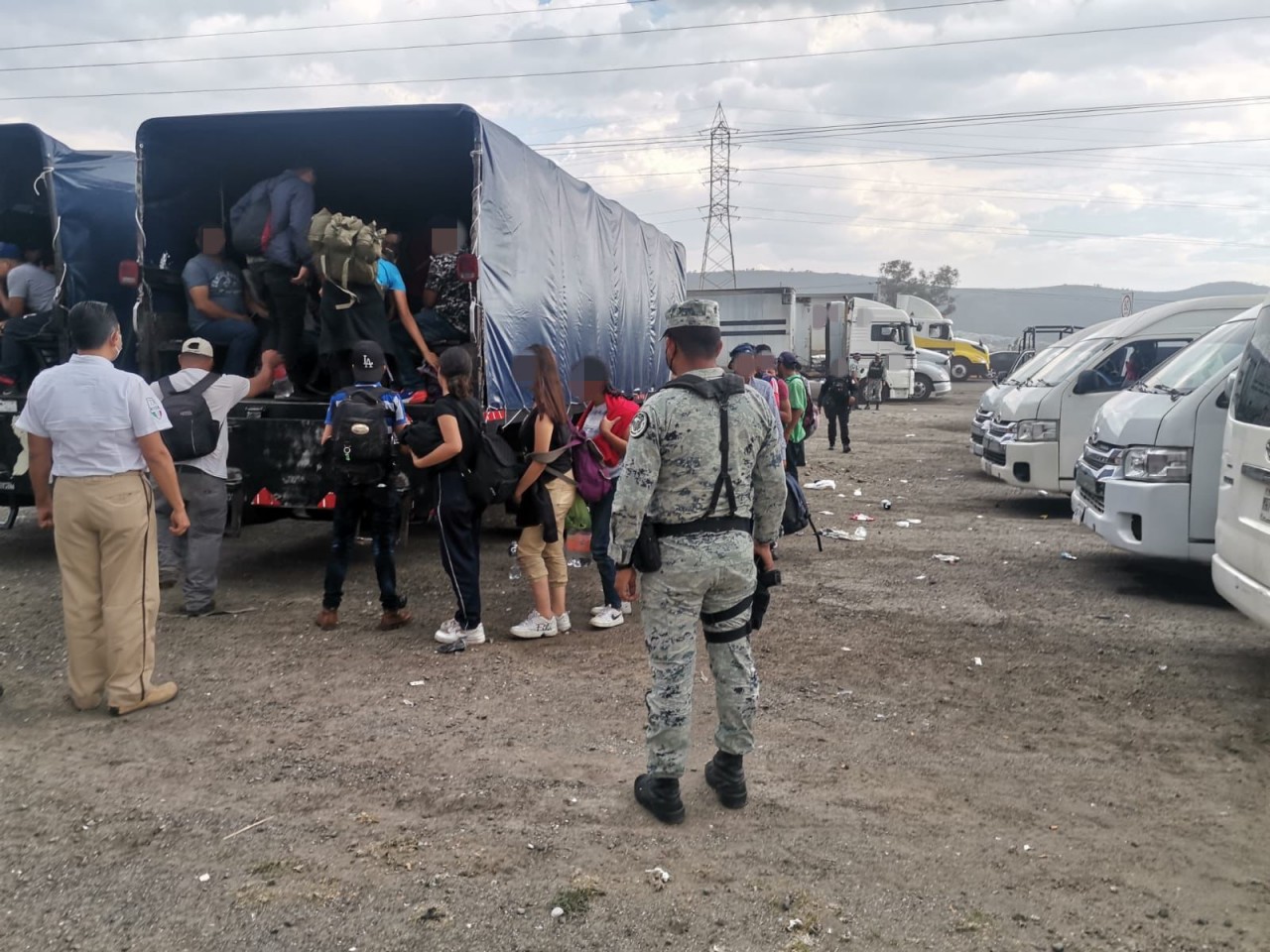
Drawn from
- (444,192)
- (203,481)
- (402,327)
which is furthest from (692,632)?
(444,192)

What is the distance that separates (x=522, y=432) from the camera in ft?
19.6

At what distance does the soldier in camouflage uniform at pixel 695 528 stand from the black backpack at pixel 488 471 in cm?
212

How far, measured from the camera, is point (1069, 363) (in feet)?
36.9

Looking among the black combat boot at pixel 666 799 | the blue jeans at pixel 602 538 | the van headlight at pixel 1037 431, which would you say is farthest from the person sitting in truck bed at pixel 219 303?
the van headlight at pixel 1037 431

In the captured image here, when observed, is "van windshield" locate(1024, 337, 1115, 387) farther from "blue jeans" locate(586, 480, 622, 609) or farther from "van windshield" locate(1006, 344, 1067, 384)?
"blue jeans" locate(586, 480, 622, 609)

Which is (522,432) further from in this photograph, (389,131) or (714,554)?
(389,131)

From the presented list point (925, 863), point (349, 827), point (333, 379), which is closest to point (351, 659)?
point (349, 827)

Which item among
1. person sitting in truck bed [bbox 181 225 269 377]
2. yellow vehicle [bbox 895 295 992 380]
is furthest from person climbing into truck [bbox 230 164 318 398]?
yellow vehicle [bbox 895 295 992 380]

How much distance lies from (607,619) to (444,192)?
5.14 meters

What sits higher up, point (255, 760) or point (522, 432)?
point (522, 432)

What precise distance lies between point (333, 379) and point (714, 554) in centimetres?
492

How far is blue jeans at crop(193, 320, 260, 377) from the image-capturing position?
7902 mm

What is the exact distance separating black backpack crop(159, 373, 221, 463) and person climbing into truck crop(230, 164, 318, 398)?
70.8 inches

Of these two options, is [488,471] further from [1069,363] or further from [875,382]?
[875,382]
